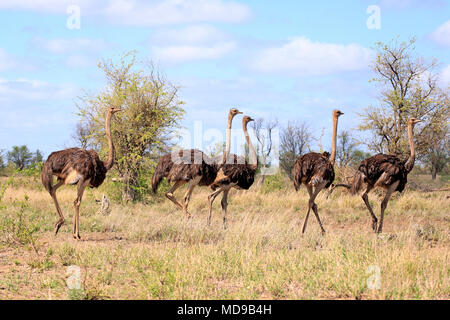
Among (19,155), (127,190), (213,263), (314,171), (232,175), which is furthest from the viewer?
(19,155)

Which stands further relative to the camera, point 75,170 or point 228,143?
point 228,143

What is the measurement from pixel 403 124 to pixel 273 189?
16.2ft

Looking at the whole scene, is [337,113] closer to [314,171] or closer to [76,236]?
[314,171]

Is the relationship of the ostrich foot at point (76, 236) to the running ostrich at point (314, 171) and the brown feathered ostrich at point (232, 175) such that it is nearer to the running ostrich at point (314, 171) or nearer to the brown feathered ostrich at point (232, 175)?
the brown feathered ostrich at point (232, 175)

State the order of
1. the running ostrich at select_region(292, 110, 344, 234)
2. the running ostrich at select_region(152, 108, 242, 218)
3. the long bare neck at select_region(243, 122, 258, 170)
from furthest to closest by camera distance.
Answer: the long bare neck at select_region(243, 122, 258, 170) < the running ostrich at select_region(152, 108, 242, 218) < the running ostrich at select_region(292, 110, 344, 234)

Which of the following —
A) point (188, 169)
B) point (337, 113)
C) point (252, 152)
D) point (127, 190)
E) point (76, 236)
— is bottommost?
point (76, 236)

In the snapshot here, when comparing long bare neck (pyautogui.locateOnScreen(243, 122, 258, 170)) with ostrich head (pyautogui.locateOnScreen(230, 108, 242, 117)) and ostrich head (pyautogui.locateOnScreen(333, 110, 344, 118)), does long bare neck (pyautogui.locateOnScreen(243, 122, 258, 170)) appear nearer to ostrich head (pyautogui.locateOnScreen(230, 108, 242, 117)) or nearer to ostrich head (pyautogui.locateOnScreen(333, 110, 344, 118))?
ostrich head (pyautogui.locateOnScreen(230, 108, 242, 117))

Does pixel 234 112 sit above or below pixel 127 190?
above

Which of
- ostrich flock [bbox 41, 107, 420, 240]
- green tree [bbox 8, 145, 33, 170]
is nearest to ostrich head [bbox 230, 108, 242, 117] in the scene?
ostrich flock [bbox 41, 107, 420, 240]

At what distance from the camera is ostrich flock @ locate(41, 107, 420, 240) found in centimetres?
916

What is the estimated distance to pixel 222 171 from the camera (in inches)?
434

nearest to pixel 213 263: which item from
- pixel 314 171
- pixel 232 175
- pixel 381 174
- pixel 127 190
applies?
pixel 314 171
